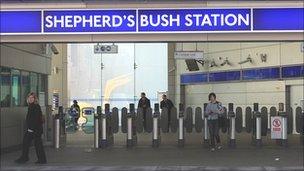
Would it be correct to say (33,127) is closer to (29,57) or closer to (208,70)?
(29,57)

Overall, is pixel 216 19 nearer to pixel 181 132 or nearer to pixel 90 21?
pixel 90 21

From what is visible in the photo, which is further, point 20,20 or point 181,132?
point 181,132

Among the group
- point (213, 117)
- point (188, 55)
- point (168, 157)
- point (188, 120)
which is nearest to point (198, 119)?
point (188, 120)

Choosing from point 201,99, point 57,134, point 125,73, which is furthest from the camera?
point 125,73

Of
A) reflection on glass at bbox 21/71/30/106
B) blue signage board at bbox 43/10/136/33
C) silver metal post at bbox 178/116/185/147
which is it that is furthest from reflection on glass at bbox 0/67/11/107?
silver metal post at bbox 178/116/185/147

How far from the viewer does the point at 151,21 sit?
44.4 feet

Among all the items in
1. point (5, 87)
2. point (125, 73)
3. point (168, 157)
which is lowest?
point (168, 157)

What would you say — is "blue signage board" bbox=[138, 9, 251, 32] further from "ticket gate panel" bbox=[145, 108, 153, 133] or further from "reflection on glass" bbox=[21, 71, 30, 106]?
"ticket gate panel" bbox=[145, 108, 153, 133]

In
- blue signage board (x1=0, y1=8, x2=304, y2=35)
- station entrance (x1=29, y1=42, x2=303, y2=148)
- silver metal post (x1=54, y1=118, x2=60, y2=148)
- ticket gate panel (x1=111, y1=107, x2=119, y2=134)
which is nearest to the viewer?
blue signage board (x1=0, y1=8, x2=304, y2=35)

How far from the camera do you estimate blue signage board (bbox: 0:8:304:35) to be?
524 inches

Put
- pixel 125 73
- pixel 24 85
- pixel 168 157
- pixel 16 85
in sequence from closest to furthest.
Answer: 1. pixel 168 157
2. pixel 16 85
3. pixel 24 85
4. pixel 125 73

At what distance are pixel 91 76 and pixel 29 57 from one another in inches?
626

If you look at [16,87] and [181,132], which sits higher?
[16,87]

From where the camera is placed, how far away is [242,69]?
86.7 ft
